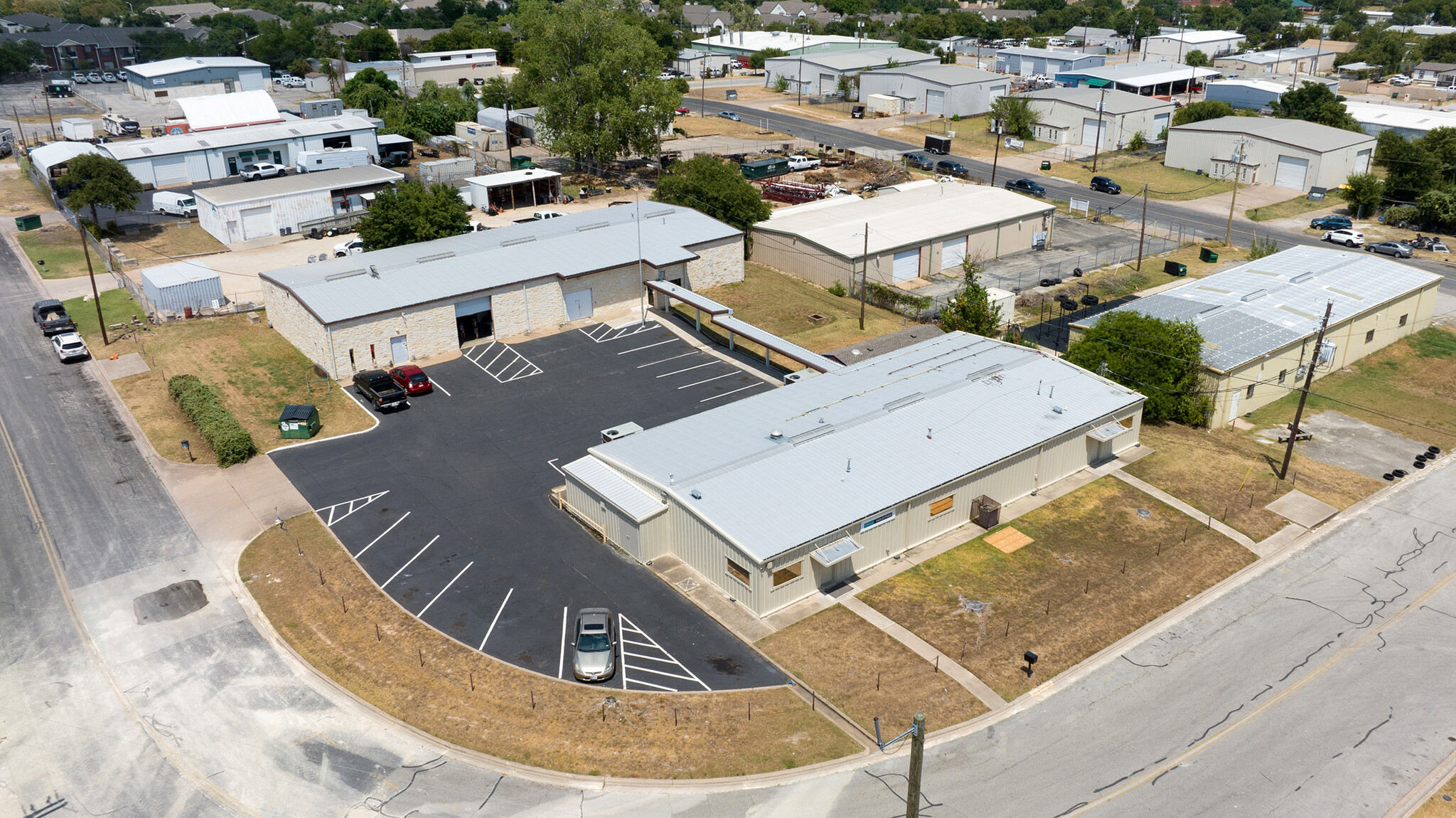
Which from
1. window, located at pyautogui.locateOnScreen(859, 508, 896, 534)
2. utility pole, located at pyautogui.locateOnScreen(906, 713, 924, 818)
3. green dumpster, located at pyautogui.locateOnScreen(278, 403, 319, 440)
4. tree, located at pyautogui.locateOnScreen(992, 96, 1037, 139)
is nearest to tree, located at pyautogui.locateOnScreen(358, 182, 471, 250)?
green dumpster, located at pyautogui.locateOnScreen(278, 403, 319, 440)

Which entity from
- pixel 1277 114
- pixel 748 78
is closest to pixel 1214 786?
pixel 1277 114

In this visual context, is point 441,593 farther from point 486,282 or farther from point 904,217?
point 904,217

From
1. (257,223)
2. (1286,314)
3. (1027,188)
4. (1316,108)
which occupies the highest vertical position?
(1316,108)

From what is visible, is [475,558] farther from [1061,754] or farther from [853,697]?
[1061,754]

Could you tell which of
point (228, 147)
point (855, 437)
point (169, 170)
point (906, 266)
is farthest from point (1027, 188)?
point (169, 170)

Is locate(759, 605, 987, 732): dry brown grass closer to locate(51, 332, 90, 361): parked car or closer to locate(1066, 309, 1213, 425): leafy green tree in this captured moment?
locate(1066, 309, 1213, 425): leafy green tree

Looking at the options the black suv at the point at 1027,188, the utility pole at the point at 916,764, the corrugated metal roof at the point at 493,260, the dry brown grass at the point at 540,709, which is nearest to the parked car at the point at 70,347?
the corrugated metal roof at the point at 493,260
